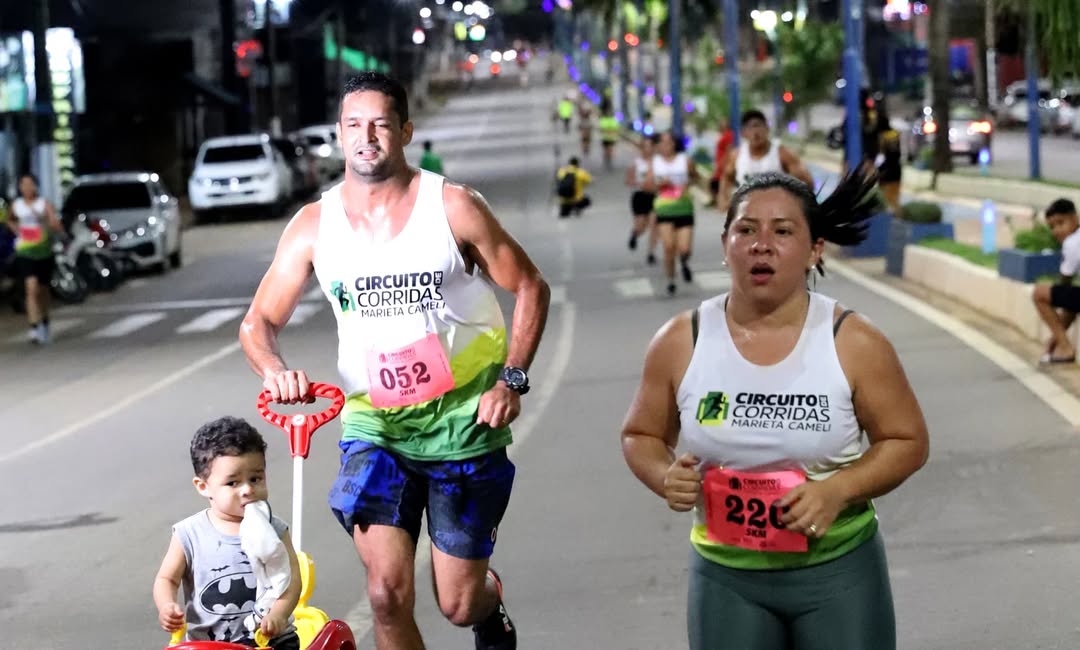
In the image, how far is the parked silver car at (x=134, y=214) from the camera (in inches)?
1193

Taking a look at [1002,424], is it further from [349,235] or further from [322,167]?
[322,167]

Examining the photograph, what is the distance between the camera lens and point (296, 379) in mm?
5508

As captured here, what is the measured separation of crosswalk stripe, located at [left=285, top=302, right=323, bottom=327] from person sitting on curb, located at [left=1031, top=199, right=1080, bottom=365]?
33.4 ft

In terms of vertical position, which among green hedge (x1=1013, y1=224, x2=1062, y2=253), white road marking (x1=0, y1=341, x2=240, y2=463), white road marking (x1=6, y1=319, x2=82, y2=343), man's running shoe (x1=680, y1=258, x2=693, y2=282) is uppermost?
green hedge (x1=1013, y1=224, x2=1062, y2=253)

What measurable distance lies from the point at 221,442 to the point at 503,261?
3.75 feet

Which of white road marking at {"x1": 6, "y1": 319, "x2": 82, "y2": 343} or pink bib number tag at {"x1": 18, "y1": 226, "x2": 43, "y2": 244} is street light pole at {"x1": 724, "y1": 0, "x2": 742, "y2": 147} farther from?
pink bib number tag at {"x1": 18, "y1": 226, "x2": 43, "y2": 244}

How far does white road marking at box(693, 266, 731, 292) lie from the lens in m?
22.3

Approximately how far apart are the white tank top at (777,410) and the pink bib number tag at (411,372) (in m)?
1.42

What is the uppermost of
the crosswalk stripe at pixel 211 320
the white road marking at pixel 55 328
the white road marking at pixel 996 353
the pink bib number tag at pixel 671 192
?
the pink bib number tag at pixel 671 192

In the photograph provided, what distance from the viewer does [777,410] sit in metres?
4.43

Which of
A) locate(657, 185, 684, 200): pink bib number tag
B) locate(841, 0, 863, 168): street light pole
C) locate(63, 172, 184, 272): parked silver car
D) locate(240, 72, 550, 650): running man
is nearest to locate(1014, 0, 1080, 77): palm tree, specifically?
locate(657, 185, 684, 200): pink bib number tag

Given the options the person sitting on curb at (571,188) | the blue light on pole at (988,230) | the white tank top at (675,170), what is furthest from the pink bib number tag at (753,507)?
the person sitting on curb at (571,188)

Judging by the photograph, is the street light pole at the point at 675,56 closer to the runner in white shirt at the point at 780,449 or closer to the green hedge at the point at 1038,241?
the green hedge at the point at 1038,241

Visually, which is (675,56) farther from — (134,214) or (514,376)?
(514,376)
